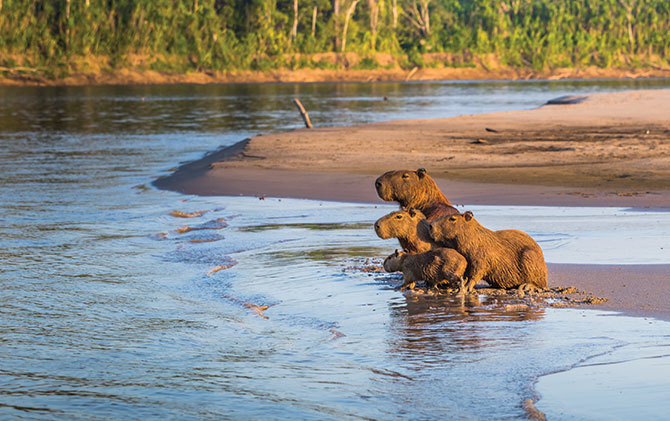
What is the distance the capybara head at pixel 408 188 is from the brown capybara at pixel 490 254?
0.89m

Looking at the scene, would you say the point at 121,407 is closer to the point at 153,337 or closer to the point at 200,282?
the point at 153,337

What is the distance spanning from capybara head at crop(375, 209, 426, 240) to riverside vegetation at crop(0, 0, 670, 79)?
3221 inches

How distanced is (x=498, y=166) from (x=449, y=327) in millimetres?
12150

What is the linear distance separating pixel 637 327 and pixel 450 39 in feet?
395

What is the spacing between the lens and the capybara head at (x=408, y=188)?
840cm

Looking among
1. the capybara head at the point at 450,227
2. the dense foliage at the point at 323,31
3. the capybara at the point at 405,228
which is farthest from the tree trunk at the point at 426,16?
the capybara head at the point at 450,227

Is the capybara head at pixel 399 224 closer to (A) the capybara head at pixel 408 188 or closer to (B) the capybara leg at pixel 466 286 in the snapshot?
(A) the capybara head at pixel 408 188

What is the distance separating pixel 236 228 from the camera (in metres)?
12.1

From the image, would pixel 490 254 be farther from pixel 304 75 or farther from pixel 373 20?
pixel 373 20

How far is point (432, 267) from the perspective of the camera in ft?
25.2

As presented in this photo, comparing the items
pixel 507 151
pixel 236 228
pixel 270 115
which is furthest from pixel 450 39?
pixel 236 228

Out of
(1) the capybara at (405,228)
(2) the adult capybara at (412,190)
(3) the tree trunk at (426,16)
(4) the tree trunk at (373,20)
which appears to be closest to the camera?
(1) the capybara at (405,228)

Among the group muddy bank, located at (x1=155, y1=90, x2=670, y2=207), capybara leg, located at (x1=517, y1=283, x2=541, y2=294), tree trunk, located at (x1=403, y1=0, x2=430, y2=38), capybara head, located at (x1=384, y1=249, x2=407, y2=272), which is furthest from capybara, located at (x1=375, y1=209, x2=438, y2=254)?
tree trunk, located at (x1=403, y1=0, x2=430, y2=38)

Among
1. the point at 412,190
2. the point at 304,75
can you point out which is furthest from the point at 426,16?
the point at 412,190
